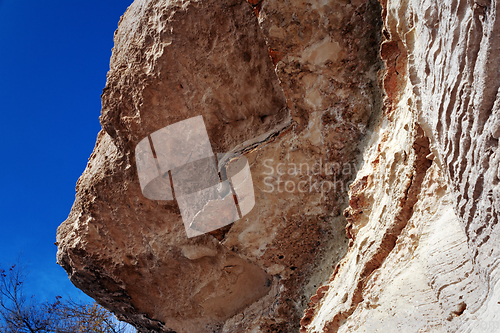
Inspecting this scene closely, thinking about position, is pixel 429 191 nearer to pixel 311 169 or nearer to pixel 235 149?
pixel 311 169

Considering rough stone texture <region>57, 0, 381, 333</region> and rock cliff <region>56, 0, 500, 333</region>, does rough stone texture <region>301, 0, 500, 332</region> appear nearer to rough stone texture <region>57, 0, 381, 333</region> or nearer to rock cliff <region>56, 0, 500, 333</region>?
rock cliff <region>56, 0, 500, 333</region>

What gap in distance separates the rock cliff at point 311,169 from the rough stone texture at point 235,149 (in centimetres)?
1

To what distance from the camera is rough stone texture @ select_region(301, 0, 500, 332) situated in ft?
4.25

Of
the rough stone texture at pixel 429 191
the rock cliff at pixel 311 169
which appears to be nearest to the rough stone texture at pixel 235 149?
the rock cliff at pixel 311 169

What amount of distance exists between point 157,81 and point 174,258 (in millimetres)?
1749

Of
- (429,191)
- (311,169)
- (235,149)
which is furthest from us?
(235,149)

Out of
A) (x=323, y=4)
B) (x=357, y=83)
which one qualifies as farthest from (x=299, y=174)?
(x=323, y=4)

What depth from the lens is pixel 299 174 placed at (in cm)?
295

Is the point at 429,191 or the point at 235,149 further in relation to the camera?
the point at 235,149

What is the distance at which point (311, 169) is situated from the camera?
9.61ft

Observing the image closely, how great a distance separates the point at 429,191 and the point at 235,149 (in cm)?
181

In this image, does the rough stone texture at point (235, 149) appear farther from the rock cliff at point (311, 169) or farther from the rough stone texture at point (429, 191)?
the rough stone texture at point (429, 191)

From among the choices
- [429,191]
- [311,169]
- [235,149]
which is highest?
[235,149]

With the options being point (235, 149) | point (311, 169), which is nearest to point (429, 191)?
point (311, 169)
